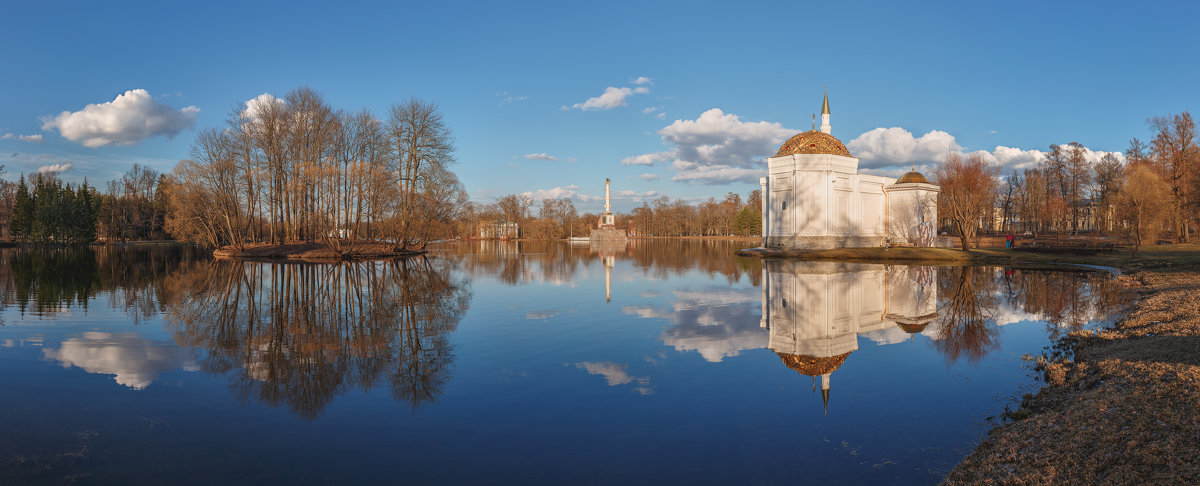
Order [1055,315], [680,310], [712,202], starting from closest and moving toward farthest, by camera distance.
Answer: [1055,315]
[680,310]
[712,202]

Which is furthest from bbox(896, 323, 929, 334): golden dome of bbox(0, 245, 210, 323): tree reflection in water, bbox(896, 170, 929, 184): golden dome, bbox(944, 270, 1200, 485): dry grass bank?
bbox(896, 170, 929, 184): golden dome

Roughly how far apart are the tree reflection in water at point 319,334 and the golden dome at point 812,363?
5324 millimetres

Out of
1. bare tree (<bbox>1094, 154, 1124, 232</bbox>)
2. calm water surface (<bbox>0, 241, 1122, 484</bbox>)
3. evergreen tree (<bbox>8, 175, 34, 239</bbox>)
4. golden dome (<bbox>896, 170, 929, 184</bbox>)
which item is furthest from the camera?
evergreen tree (<bbox>8, 175, 34, 239</bbox>)

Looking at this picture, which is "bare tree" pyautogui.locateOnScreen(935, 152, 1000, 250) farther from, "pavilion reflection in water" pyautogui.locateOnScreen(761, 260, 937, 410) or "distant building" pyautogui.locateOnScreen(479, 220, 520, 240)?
"distant building" pyautogui.locateOnScreen(479, 220, 520, 240)

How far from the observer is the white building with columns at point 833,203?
46.1m

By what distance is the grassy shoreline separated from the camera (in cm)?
460

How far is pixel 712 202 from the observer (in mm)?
134125

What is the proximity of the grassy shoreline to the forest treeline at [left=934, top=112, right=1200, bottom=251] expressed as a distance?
1386 inches

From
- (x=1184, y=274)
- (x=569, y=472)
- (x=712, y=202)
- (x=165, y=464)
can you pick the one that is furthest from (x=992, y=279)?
(x=712, y=202)

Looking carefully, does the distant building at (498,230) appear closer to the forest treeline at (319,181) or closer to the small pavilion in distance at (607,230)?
the small pavilion in distance at (607,230)

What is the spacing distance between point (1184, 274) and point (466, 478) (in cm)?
2825

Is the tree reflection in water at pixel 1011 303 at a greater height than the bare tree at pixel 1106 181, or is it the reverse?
the bare tree at pixel 1106 181

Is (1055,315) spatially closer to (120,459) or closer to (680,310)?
(680,310)

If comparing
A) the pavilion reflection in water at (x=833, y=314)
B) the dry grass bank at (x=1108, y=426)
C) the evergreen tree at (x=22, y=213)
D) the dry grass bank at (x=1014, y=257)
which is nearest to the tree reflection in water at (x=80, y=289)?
the pavilion reflection in water at (x=833, y=314)
